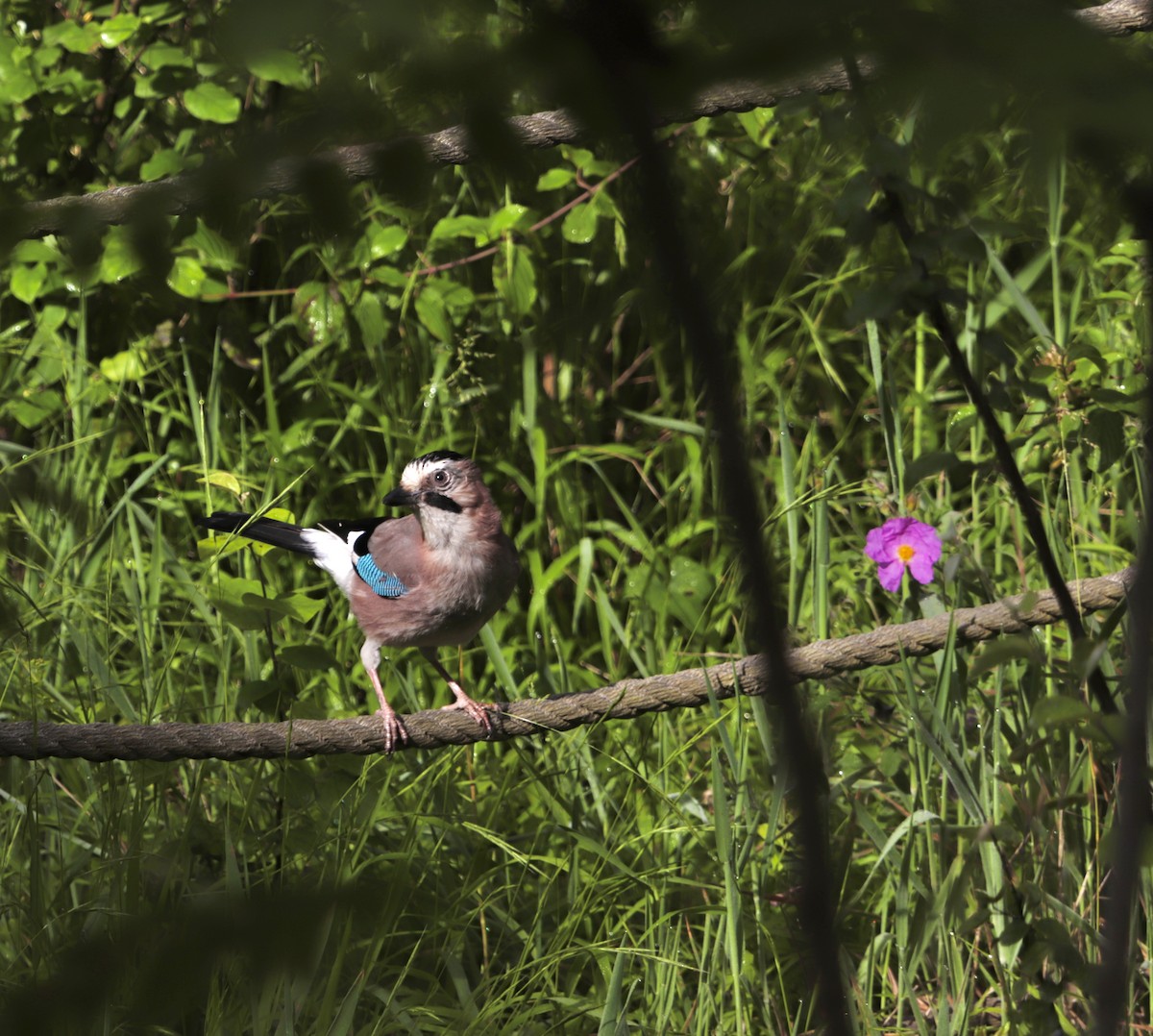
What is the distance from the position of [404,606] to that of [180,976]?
7.84 feet

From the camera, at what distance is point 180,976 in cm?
90

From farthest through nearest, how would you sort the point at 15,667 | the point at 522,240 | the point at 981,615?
the point at 522,240 → the point at 15,667 → the point at 981,615

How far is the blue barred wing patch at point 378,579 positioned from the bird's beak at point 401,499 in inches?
6.4

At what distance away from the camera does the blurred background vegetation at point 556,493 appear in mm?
890

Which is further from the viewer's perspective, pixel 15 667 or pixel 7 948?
pixel 15 667

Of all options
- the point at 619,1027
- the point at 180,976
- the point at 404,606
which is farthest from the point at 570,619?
the point at 180,976

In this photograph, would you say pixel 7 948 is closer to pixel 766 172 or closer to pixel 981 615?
pixel 981 615

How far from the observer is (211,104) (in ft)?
12.8

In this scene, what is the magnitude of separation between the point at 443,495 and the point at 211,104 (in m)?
1.37

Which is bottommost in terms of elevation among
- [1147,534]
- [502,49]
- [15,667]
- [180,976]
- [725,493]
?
[15,667]

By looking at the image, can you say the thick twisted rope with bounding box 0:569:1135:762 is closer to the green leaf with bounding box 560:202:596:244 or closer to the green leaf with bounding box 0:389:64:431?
the green leaf with bounding box 560:202:596:244

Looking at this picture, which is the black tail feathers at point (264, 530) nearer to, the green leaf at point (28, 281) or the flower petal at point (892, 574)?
the green leaf at point (28, 281)

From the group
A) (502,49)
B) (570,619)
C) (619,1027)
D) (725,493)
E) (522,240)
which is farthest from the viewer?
(522,240)

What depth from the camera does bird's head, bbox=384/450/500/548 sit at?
3.42 m
